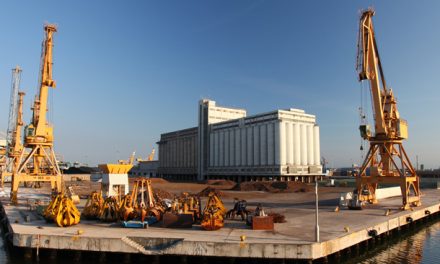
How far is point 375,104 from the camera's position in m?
46.2

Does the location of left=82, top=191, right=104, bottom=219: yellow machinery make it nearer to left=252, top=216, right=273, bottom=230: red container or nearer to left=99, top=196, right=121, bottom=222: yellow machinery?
left=99, top=196, right=121, bottom=222: yellow machinery

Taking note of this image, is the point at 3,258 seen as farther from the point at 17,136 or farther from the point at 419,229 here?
the point at 17,136

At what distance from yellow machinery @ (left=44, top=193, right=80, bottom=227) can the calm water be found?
10.7 ft

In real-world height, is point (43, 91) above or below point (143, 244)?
above

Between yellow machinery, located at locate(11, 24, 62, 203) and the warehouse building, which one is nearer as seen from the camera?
yellow machinery, located at locate(11, 24, 62, 203)

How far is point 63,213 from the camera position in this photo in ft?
92.5

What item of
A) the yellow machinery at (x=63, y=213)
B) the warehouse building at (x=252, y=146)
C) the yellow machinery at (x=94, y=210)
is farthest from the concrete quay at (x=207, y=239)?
the warehouse building at (x=252, y=146)

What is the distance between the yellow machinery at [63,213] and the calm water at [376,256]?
3.27 meters

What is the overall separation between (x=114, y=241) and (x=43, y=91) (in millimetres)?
37017

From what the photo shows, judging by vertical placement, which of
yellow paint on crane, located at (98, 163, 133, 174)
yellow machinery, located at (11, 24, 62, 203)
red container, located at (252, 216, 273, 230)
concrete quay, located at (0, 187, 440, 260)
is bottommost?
concrete quay, located at (0, 187, 440, 260)

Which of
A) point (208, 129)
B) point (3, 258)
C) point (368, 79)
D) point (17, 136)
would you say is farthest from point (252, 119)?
point (3, 258)

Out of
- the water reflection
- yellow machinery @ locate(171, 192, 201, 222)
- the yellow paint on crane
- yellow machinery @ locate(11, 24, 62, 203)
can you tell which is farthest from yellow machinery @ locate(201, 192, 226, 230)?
yellow machinery @ locate(11, 24, 62, 203)

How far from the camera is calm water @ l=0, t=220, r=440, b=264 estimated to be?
24173 mm

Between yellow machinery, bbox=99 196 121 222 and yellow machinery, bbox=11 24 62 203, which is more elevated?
yellow machinery, bbox=11 24 62 203
